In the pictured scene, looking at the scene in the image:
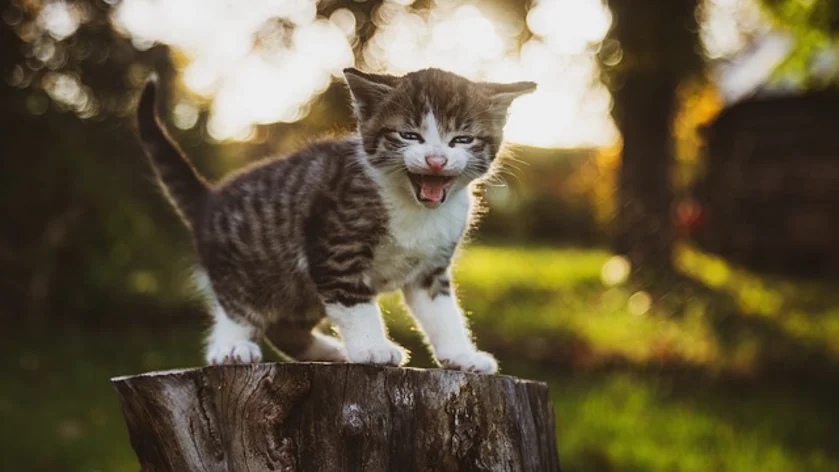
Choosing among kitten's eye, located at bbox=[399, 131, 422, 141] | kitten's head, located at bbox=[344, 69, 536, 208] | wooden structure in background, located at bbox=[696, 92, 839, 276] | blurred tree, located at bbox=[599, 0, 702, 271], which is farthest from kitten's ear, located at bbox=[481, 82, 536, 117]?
wooden structure in background, located at bbox=[696, 92, 839, 276]

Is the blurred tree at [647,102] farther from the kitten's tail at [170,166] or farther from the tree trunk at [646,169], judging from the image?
the kitten's tail at [170,166]

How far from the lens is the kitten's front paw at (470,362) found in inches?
128

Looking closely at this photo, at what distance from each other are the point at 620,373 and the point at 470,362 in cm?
553

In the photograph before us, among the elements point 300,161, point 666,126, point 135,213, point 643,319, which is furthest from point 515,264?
point 300,161

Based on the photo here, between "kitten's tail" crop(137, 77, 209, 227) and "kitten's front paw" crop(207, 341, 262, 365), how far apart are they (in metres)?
0.81

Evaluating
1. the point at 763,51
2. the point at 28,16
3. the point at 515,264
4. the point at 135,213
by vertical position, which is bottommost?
the point at 515,264

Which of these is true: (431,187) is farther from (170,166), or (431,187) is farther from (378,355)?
(170,166)

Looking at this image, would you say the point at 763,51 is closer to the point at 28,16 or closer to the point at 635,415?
the point at 635,415

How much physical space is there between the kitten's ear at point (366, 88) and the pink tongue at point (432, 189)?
361mm

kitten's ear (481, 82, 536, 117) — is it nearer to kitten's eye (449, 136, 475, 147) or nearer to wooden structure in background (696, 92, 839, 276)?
kitten's eye (449, 136, 475, 147)

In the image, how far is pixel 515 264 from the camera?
1678 cm

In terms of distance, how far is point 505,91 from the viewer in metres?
3.15

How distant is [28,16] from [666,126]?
29.3ft

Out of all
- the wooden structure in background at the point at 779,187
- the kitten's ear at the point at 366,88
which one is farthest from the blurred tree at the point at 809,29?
the kitten's ear at the point at 366,88
